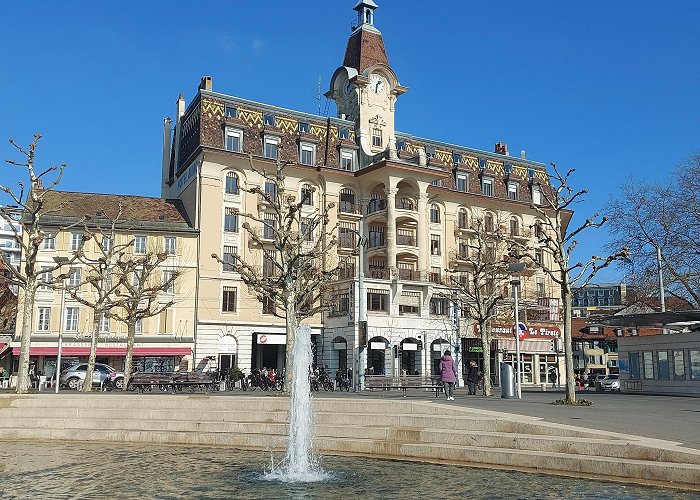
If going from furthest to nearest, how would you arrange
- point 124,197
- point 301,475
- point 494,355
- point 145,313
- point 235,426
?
point 494,355
point 124,197
point 145,313
point 235,426
point 301,475

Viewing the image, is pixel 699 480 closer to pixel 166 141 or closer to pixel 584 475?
pixel 584 475

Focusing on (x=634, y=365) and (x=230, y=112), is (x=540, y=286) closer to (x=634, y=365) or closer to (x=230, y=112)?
(x=634, y=365)

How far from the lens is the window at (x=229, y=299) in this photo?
4869cm

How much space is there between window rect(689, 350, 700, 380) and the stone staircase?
1895 cm

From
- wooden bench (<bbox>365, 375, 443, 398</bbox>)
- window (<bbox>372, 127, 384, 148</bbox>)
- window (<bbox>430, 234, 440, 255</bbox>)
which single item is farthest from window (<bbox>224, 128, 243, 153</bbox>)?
wooden bench (<bbox>365, 375, 443, 398</bbox>)

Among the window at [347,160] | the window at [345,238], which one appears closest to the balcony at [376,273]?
the window at [345,238]

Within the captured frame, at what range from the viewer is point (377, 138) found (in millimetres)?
57156

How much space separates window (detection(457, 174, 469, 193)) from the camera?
59.8 metres

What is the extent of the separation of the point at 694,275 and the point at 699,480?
31.7m

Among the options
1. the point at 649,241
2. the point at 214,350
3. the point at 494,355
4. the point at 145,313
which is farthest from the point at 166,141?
the point at 649,241

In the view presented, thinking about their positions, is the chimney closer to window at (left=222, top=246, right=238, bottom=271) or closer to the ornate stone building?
the ornate stone building

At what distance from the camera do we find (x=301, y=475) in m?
12.6

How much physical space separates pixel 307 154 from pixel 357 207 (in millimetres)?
5757

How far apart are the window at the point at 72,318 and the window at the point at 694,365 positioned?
37.4 meters
